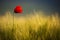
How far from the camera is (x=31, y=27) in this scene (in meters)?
1.28

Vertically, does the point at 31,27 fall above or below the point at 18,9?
below

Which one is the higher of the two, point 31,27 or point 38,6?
point 38,6

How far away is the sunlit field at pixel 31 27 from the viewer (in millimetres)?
1276

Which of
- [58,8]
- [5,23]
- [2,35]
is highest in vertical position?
[58,8]

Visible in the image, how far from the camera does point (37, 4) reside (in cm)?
131

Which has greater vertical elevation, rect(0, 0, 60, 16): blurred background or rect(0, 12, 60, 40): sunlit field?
rect(0, 0, 60, 16): blurred background

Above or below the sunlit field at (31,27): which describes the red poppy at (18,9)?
above

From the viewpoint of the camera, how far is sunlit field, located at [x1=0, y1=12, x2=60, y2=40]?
1.28 m

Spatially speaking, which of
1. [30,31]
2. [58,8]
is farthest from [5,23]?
[58,8]

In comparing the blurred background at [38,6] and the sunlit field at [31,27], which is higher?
the blurred background at [38,6]

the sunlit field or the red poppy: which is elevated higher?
the red poppy

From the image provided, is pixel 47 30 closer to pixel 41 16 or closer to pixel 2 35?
pixel 41 16

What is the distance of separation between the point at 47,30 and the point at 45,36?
2.2 inches

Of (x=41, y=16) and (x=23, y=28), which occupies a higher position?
(x=41, y=16)
